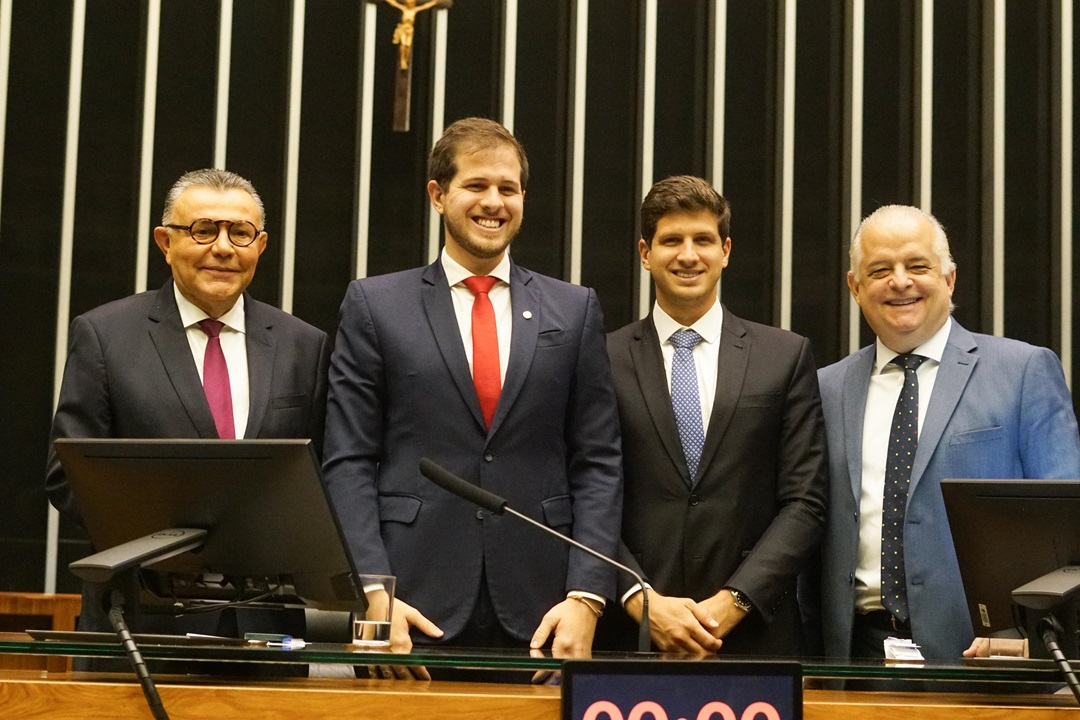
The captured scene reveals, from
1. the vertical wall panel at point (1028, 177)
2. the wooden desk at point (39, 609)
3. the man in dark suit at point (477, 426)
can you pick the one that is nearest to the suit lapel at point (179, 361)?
the man in dark suit at point (477, 426)

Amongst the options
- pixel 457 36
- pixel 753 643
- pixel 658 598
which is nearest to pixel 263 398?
pixel 658 598

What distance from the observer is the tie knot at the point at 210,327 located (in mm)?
2939

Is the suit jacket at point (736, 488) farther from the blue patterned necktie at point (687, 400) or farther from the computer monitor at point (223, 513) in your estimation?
the computer monitor at point (223, 513)

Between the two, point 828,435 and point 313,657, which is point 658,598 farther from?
point 313,657

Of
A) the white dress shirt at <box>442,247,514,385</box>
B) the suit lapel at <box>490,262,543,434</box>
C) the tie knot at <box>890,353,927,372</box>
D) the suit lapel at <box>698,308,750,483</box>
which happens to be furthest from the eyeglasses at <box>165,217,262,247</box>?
the tie knot at <box>890,353,927,372</box>

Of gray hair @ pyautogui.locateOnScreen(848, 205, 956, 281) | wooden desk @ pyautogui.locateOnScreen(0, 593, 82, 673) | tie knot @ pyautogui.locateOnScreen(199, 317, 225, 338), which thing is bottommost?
wooden desk @ pyautogui.locateOnScreen(0, 593, 82, 673)

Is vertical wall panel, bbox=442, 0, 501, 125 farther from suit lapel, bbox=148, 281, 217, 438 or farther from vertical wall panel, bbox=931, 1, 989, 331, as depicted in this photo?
suit lapel, bbox=148, 281, 217, 438

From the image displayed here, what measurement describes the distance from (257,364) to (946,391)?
4.98 ft

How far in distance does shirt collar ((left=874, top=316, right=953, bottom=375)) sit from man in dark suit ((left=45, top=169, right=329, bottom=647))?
128 centimetres

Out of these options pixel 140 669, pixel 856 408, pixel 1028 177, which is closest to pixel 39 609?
pixel 856 408

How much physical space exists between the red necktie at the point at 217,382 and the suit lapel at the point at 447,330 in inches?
18.7

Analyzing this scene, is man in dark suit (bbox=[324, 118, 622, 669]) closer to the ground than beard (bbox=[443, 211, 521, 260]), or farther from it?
closer to the ground

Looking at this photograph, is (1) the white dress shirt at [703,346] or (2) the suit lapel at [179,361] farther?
(1) the white dress shirt at [703,346]

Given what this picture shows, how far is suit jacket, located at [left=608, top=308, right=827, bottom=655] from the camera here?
283 cm
